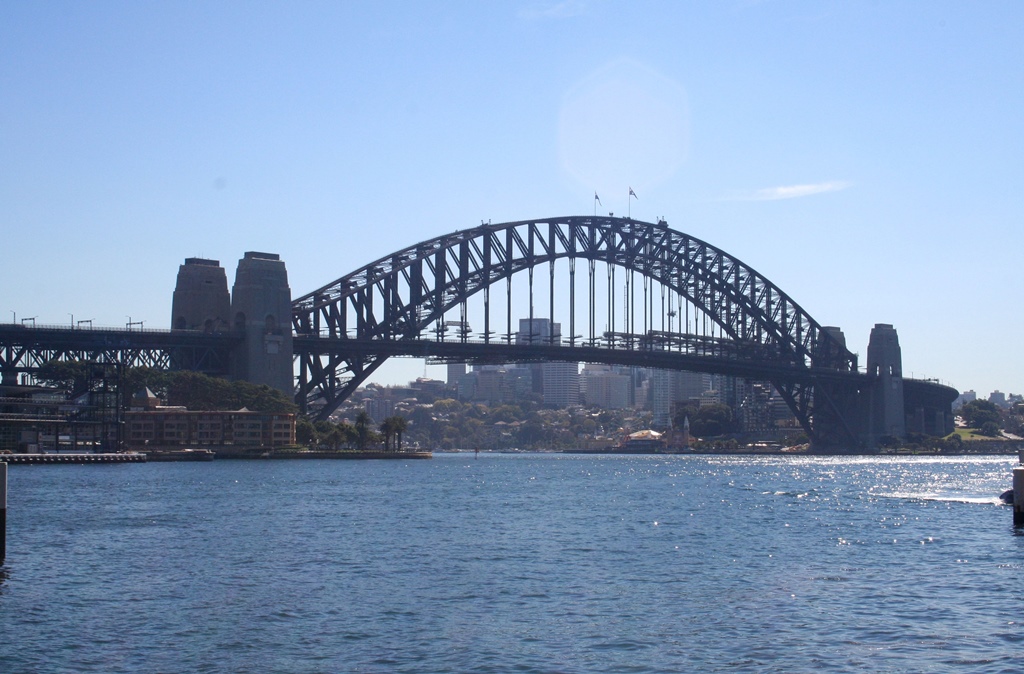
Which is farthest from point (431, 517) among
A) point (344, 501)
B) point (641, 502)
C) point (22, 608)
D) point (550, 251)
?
point (550, 251)

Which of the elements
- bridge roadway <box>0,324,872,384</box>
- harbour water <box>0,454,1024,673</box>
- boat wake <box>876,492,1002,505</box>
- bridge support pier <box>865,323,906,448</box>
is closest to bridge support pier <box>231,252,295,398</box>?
bridge roadway <box>0,324,872,384</box>

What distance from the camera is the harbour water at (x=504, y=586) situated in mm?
22844

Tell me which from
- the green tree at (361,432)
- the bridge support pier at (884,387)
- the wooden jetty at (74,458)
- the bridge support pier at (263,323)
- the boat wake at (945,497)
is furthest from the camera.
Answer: the bridge support pier at (884,387)

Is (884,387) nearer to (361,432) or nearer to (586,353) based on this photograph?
(586,353)

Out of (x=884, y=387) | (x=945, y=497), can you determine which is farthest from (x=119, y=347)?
(x=884, y=387)

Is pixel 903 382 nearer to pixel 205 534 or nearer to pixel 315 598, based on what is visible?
pixel 205 534

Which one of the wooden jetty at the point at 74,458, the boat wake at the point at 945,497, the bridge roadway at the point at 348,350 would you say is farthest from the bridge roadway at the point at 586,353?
the boat wake at the point at 945,497

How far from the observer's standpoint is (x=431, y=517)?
49.0 meters

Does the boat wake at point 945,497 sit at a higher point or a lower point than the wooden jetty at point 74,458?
lower

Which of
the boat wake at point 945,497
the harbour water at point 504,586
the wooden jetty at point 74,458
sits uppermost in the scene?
the wooden jetty at point 74,458

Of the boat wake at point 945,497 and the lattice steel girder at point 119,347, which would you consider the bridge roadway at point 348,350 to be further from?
the boat wake at point 945,497

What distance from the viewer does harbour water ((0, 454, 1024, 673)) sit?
22.8 meters

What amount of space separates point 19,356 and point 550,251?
50872mm

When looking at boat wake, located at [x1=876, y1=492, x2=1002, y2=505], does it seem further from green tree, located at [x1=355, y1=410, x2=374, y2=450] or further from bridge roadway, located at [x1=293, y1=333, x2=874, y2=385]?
green tree, located at [x1=355, y1=410, x2=374, y2=450]
